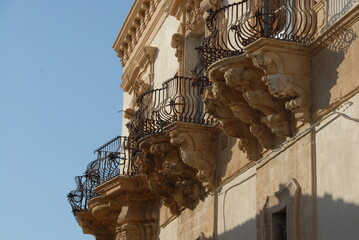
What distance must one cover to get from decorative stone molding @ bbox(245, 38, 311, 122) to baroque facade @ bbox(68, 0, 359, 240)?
0.6 inches

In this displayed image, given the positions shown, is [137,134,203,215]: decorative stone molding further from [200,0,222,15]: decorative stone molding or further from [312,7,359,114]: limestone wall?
[312,7,359,114]: limestone wall

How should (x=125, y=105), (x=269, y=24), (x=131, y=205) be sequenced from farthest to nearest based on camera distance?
(x=125, y=105), (x=131, y=205), (x=269, y=24)

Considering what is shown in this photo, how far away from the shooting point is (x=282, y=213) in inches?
550

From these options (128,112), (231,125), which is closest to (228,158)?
(231,125)

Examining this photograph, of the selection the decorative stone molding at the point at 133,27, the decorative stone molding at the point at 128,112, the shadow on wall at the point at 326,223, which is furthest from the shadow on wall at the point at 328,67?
the decorative stone molding at the point at 128,112

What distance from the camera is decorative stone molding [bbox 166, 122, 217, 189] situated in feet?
55.2

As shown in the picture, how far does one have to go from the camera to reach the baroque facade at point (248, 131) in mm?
12758

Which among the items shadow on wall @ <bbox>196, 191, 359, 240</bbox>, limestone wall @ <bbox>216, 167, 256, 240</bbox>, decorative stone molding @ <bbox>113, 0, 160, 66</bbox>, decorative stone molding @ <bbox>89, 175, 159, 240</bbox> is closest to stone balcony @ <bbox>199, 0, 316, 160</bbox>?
limestone wall @ <bbox>216, 167, 256, 240</bbox>

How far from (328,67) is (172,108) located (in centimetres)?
507

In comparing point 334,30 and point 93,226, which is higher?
point 93,226

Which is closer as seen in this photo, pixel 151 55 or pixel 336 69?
pixel 336 69

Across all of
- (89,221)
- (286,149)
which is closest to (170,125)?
(286,149)

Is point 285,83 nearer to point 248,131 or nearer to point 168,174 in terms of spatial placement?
point 248,131

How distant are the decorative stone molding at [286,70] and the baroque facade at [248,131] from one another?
0.01 meters
